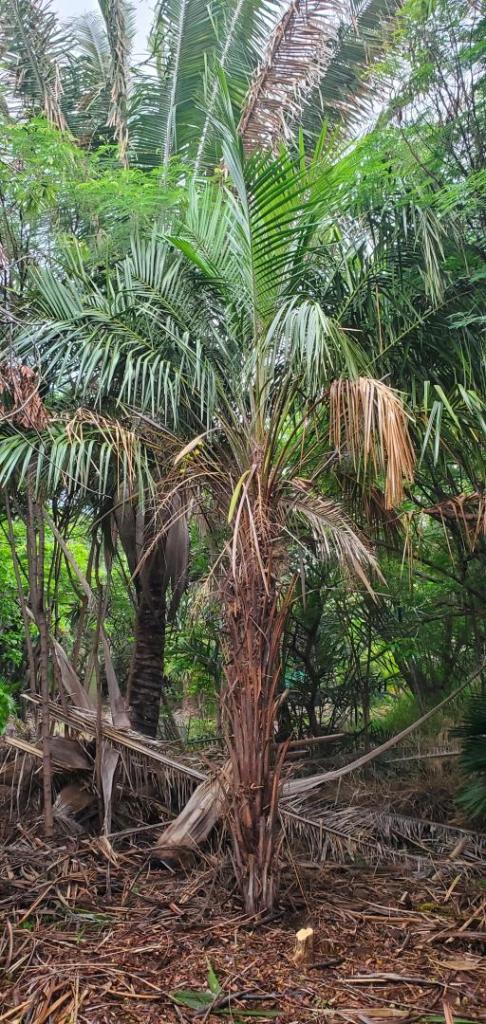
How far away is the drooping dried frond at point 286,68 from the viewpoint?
7574 millimetres

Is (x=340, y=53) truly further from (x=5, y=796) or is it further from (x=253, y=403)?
(x=5, y=796)

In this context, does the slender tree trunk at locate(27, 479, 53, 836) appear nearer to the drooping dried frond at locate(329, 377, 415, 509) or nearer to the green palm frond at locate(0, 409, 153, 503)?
the green palm frond at locate(0, 409, 153, 503)

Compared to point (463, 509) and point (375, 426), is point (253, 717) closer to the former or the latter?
point (375, 426)

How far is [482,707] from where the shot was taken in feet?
20.1

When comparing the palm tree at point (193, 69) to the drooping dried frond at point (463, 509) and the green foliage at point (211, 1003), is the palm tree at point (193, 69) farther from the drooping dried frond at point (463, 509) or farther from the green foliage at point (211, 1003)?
the green foliage at point (211, 1003)

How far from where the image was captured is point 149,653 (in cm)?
716

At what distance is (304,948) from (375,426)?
2.79 meters

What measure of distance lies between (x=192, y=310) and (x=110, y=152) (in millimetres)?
3505

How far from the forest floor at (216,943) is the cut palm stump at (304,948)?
1.9 inches

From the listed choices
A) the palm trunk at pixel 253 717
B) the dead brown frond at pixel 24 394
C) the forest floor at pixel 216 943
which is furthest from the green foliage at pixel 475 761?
the dead brown frond at pixel 24 394

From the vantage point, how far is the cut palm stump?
157 inches

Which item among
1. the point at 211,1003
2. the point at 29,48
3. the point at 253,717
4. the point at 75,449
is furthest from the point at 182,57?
the point at 211,1003

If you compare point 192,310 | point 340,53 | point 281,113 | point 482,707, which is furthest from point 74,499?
point 340,53

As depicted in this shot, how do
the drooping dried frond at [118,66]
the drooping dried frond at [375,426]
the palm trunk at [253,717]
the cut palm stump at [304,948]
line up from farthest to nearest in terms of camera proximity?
the drooping dried frond at [118,66] → the palm trunk at [253,717] → the drooping dried frond at [375,426] → the cut palm stump at [304,948]
